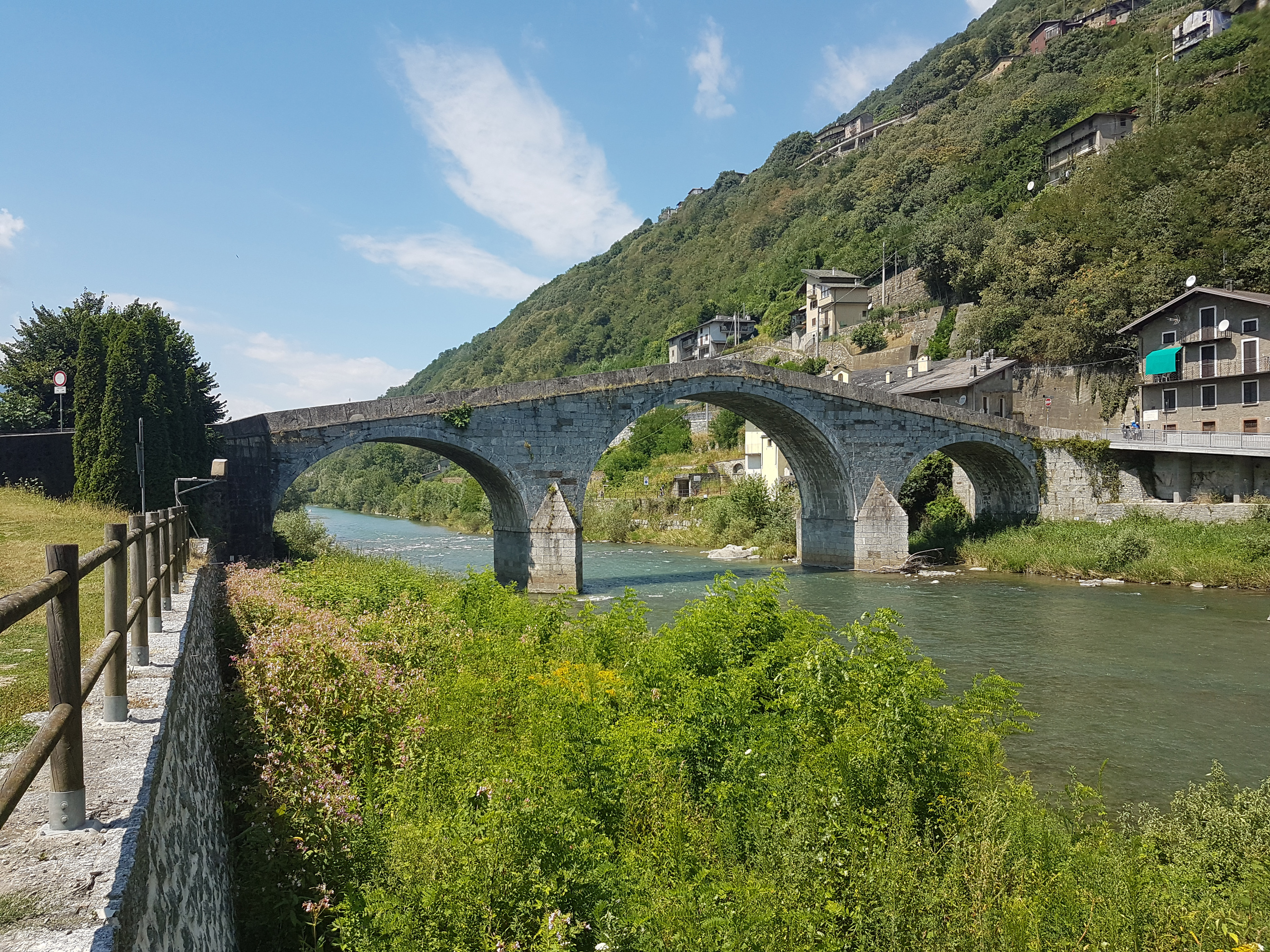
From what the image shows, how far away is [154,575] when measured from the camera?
5.40 m

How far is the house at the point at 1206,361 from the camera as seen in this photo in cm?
2641

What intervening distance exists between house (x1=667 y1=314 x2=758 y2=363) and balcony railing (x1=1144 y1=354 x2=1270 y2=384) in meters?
41.7

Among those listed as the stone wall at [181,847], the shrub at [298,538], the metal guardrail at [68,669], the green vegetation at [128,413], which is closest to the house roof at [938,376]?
the shrub at [298,538]

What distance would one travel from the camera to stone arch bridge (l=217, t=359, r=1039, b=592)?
19766 millimetres

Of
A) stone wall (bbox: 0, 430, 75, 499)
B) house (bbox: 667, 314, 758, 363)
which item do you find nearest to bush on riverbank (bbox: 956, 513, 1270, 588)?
stone wall (bbox: 0, 430, 75, 499)

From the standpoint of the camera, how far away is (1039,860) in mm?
5145

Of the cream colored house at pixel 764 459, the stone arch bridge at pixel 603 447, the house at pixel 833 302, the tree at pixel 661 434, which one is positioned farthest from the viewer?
the house at pixel 833 302

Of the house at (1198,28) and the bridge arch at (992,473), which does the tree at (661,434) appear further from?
the house at (1198,28)

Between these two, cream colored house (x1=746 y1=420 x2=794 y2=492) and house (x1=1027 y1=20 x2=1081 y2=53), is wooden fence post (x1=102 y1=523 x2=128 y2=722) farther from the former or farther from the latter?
house (x1=1027 y1=20 x2=1081 y2=53)

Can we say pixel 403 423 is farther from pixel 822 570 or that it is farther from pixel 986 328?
pixel 986 328

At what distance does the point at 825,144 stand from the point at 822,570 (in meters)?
108

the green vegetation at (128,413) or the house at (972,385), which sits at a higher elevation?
the house at (972,385)

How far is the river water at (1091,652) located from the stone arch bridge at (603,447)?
2122mm

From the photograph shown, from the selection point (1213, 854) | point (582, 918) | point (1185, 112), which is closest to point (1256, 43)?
point (1185, 112)
